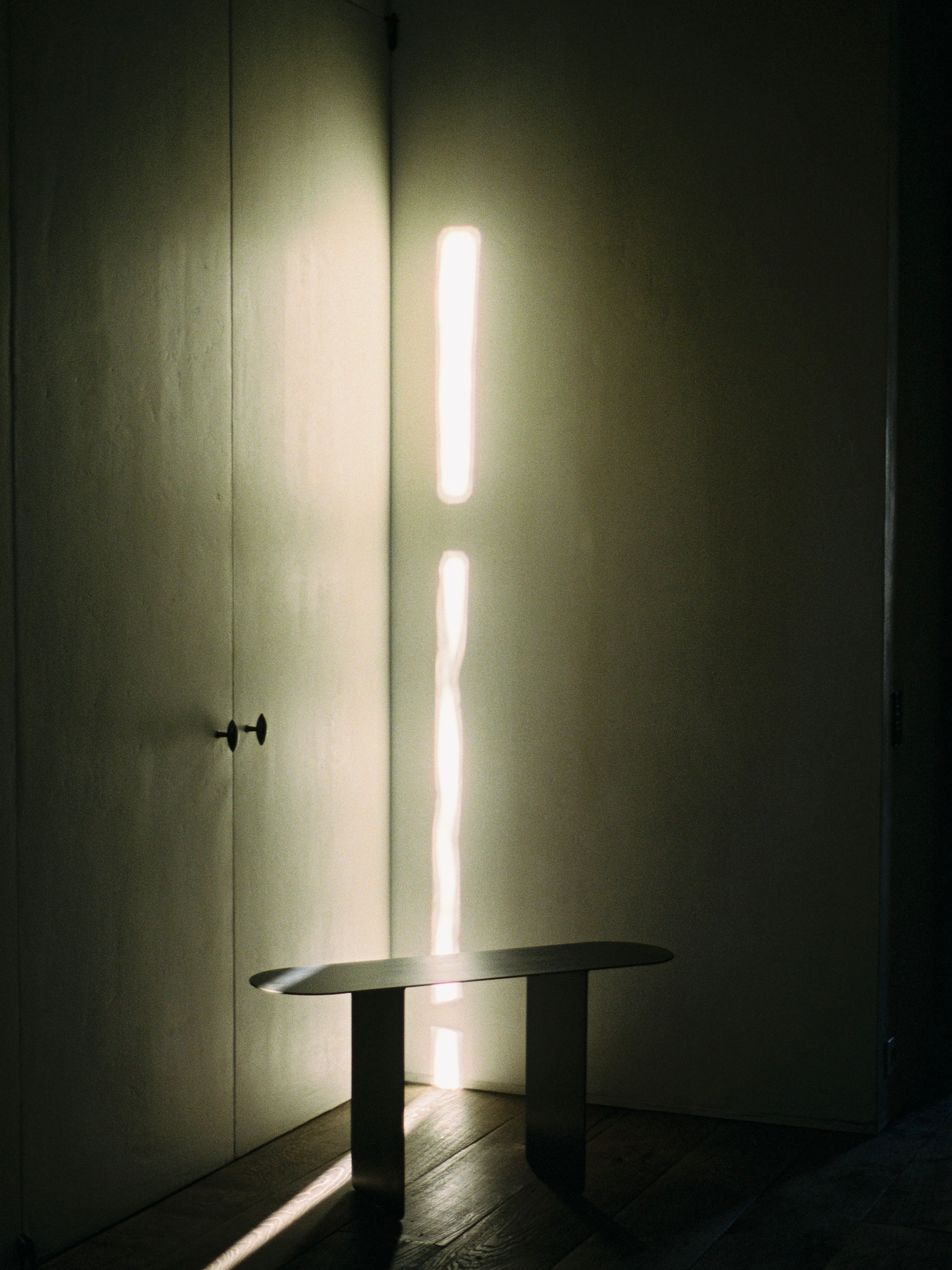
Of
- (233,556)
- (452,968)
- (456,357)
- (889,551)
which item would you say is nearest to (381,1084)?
(452,968)

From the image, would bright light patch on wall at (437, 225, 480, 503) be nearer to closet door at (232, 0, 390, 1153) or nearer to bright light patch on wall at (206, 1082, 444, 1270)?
closet door at (232, 0, 390, 1153)

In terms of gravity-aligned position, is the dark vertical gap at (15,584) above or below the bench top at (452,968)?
above

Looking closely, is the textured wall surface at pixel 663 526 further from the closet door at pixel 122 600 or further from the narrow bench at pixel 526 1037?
the closet door at pixel 122 600

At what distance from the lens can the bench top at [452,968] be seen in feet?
9.79

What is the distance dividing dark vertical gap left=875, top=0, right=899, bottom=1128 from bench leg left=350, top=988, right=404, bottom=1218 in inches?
49.4

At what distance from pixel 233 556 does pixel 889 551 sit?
1.62 metres

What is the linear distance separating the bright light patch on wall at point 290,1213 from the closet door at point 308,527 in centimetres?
27

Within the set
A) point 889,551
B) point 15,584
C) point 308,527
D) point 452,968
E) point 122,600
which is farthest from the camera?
point 308,527

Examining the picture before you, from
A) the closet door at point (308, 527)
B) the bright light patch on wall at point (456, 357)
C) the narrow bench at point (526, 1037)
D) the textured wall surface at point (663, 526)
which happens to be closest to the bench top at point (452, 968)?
the narrow bench at point (526, 1037)

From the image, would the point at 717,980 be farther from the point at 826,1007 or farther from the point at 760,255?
the point at 760,255

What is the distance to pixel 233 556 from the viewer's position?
330cm

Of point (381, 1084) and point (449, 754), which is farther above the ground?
point (449, 754)

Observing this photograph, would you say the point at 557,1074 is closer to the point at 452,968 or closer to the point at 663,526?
the point at 452,968

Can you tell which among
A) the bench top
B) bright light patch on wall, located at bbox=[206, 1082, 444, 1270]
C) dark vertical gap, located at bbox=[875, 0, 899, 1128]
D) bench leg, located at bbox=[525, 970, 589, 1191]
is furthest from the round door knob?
dark vertical gap, located at bbox=[875, 0, 899, 1128]
